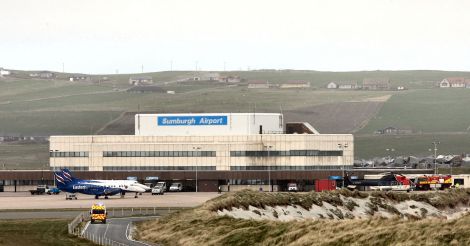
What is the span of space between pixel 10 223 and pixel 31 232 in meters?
13.6

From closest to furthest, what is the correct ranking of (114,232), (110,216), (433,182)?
(114,232)
(110,216)
(433,182)

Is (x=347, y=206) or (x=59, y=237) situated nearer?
(x=59, y=237)

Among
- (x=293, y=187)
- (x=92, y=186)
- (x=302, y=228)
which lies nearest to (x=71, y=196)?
(x=92, y=186)

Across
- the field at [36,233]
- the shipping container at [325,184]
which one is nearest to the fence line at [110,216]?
the field at [36,233]

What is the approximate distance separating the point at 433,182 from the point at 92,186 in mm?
52678

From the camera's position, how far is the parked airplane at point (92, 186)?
190375 mm

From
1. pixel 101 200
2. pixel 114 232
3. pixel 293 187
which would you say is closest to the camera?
pixel 114 232

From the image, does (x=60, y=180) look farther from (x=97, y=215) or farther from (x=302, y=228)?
(x=302, y=228)

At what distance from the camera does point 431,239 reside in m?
79.1

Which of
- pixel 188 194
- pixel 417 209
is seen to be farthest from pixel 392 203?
pixel 188 194

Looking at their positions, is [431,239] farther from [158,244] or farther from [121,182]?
[121,182]

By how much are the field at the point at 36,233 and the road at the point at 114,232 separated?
196 cm

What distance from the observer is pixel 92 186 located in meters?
191

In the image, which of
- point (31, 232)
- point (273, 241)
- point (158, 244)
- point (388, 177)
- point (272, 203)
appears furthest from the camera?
A: point (388, 177)
